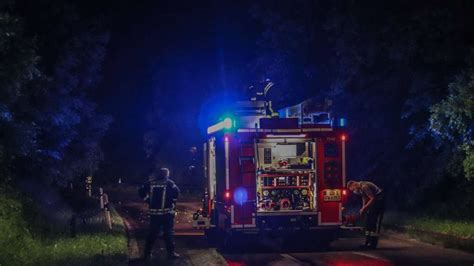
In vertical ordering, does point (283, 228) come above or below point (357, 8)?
below

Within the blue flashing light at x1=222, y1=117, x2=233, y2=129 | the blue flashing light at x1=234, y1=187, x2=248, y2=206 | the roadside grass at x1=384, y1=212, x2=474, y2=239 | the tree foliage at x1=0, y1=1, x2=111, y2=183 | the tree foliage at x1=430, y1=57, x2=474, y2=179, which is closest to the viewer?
the tree foliage at x1=0, y1=1, x2=111, y2=183

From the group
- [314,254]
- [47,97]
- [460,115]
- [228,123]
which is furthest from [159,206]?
[47,97]

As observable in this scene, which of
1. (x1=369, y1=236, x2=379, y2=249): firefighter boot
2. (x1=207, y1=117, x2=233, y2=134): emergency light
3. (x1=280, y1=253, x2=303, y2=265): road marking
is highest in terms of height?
(x1=207, y1=117, x2=233, y2=134): emergency light

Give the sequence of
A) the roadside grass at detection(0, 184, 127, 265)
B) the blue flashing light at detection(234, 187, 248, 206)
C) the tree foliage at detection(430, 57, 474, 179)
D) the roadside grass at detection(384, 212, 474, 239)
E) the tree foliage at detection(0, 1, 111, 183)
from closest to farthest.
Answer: the roadside grass at detection(0, 184, 127, 265) → the tree foliage at detection(0, 1, 111, 183) → the blue flashing light at detection(234, 187, 248, 206) → the tree foliage at detection(430, 57, 474, 179) → the roadside grass at detection(384, 212, 474, 239)

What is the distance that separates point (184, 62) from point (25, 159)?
24.6 meters

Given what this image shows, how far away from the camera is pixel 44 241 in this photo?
15664 millimetres

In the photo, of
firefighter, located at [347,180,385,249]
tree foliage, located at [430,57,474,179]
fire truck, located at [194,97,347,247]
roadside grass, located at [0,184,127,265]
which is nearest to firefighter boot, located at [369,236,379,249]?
firefighter, located at [347,180,385,249]

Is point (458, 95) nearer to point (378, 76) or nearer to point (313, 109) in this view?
point (313, 109)

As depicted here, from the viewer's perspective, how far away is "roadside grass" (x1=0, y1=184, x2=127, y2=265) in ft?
38.7

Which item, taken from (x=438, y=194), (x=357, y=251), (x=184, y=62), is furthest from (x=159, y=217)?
(x=184, y=62)

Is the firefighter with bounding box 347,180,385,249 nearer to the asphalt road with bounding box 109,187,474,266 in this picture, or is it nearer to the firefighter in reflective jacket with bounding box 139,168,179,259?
the asphalt road with bounding box 109,187,474,266

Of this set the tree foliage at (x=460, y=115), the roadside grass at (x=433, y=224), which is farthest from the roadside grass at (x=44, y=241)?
the tree foliage at (x=460, y=115)

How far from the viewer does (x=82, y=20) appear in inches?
935

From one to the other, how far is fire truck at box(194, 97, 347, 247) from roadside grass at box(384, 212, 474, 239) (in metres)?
2.98
